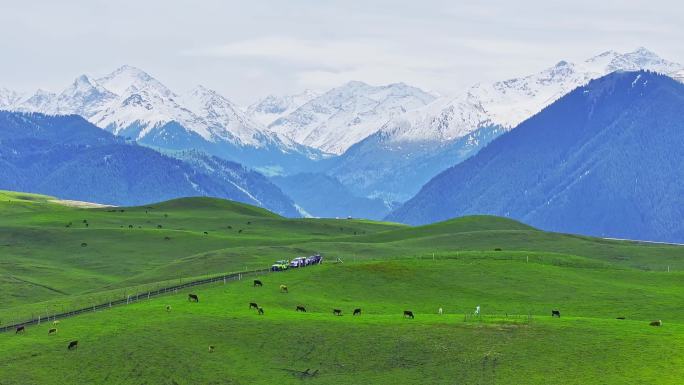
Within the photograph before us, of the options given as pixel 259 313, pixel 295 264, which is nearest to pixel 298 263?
pixel 295 264

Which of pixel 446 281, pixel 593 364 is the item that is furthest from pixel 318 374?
pixel 446 281

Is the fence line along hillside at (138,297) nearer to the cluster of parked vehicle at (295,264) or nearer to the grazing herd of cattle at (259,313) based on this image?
the cluster of parked vehicle at (295,264)

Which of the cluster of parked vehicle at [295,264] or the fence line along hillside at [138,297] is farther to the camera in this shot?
the cluster of parked vehicle at [295,264]

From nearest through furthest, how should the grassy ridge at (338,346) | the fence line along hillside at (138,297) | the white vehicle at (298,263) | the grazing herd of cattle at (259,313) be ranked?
the grassy ridge at (338,346), the grazing herd of cattle at (259,313), the fence line along hillside at (138,297), the white vehicle at (298,263)

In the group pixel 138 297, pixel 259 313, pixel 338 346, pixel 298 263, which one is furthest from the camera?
pixel 298 263

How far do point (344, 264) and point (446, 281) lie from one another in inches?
639

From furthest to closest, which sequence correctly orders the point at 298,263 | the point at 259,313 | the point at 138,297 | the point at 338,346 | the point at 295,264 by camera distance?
the point at 298,263 < the point at 295,264 < the point at 138,297 < the point at 259,313 < the point at 338,346

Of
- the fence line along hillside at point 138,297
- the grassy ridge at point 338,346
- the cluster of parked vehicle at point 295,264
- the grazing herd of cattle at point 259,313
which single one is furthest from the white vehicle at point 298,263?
the grazing herd of cattle at point 259,313

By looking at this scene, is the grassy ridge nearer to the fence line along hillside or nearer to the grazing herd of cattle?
the grazing herd of cattle

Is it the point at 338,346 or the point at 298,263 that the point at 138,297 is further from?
the point at 338,346

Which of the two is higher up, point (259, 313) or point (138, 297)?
point (138, 297)

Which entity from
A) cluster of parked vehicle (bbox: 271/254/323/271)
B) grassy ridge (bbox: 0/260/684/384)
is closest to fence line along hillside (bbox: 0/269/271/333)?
cluster of parked vehicle (bbox: 271/254/323/271)

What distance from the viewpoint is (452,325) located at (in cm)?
13062

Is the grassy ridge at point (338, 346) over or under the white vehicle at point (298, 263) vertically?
under
